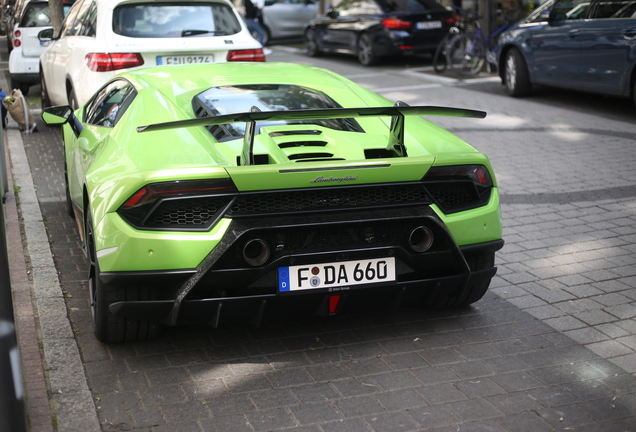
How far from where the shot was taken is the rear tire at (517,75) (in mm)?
12938

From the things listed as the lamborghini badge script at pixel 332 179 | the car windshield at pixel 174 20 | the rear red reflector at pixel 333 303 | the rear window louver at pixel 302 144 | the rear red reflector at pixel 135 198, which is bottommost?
the rear red reflector at pixel 333 303

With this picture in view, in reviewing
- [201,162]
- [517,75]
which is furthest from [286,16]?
[201,162]

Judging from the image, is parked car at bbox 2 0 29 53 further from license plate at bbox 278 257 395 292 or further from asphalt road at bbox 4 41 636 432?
license plate at bbox 278 257 395 292

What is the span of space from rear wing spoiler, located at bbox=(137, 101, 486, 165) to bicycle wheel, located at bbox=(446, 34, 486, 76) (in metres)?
11.4

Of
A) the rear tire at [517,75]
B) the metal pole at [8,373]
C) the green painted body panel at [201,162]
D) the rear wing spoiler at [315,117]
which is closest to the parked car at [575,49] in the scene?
the rear tire at [517,75]

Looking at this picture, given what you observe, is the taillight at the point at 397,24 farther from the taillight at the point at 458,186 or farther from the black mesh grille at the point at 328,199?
the black mesh grille at the point at 328,199

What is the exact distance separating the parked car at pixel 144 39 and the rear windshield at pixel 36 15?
155 inches

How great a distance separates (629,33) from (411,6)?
7588mm

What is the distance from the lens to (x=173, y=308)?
407cm

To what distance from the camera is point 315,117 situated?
396 cm

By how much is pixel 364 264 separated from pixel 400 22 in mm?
13826

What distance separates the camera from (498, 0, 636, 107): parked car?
10.8 meters

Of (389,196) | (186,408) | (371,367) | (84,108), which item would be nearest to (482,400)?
(371,367)

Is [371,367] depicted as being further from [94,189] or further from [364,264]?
[94,189]
